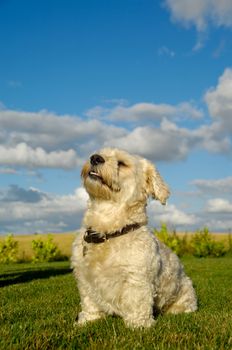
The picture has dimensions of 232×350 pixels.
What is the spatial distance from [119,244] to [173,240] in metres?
31.1

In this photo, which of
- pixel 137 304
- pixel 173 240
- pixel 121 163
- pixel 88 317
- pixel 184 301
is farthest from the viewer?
pixel 173 240

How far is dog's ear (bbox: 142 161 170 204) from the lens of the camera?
7.46 m

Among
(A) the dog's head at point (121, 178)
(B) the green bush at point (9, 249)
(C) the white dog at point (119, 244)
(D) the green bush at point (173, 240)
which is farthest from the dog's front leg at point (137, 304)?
(B) the green bush at point (9, 249)

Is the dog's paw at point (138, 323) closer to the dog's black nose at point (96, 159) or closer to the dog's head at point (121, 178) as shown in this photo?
the dog's head at point (121, 178)

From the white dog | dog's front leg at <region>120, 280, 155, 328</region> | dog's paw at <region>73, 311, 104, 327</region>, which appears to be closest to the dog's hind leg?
the white dog

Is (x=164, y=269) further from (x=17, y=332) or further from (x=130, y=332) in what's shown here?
(x=17, y=332)

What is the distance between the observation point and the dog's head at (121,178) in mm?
7043

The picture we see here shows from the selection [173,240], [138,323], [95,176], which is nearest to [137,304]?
[138,323]

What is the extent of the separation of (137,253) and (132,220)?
19.2 inches

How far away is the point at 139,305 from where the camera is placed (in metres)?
6.94

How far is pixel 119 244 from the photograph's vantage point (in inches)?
280

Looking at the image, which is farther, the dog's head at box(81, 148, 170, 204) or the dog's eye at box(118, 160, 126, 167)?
the dog's eye at box(118, 160, 126, 167)

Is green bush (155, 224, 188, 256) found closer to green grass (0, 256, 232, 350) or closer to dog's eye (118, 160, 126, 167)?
green grass (0, 256, 232, 350)

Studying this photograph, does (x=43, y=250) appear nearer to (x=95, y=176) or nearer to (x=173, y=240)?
(x=173, y=240)
